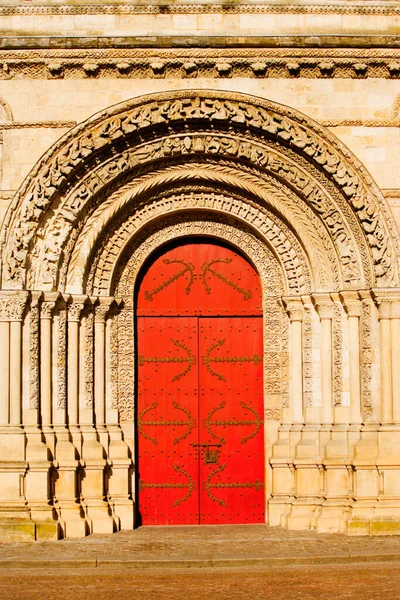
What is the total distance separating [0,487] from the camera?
14180 millimetres

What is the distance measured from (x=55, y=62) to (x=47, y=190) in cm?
154

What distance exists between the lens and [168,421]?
15.5 meters

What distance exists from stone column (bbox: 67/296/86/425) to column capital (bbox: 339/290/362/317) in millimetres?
3169

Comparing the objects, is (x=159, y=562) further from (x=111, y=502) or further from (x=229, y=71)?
(x=229, y=71)

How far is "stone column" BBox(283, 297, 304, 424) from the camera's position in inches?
600

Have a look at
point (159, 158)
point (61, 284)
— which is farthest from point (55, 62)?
point (61, 284)

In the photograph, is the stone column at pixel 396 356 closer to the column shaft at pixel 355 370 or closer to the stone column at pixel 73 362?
the column shaft at pixel 355 370

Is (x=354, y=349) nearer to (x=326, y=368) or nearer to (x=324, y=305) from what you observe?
(x=326, y=368)

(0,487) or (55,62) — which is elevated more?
(55,62)

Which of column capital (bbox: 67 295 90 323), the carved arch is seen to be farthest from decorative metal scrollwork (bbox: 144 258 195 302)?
column capital (bbox: 67 295 90 323)

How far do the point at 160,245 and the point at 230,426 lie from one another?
96.6 inches

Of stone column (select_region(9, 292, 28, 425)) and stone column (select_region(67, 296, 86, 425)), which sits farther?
stone column (select_region(67, 296, 86, 425))

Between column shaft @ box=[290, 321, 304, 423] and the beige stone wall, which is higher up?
the beige stone wall

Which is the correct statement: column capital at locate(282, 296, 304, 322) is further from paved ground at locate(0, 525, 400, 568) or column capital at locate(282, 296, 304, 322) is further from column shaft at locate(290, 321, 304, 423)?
paved ground at locate(0, 525, 400, 568)
